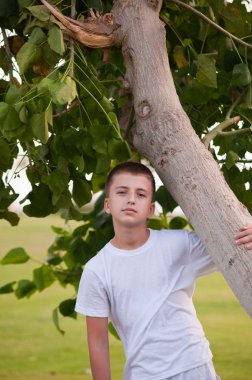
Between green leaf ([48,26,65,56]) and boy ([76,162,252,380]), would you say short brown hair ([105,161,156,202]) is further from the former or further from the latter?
green leaf ([48,26,65,56])

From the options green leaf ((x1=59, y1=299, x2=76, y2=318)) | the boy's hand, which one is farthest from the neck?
green leaf ((x1=59, y1=299, x2=76, y2=318))

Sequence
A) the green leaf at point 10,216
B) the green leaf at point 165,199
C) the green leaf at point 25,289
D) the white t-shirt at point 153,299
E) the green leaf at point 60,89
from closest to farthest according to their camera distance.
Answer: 1. the green leaf at point 60,89
2. the white t-shirt at point 153,299
3. the green leaf at point 10,216
4. the green leaf at point 165,199
5. the green leaf at point 25,289

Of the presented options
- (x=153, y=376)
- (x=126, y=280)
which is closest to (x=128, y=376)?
(x=153, y=376)

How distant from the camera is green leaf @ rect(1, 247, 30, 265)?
2.83 meters

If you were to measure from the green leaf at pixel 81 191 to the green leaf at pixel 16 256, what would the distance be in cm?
68

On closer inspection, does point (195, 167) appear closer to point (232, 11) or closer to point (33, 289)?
point (232, 11)

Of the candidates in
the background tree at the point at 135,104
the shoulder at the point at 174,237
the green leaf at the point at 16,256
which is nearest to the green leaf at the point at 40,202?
the background tree at the point at 135,104

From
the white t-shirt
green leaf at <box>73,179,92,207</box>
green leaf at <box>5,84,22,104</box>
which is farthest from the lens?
green leaf at <box>73,179,92,207</box>

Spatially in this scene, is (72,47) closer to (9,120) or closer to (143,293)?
(9,120)

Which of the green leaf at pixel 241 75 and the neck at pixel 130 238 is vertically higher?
the green leaf at pixel 241 75

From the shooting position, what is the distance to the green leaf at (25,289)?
2928mm

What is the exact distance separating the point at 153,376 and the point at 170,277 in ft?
0.69

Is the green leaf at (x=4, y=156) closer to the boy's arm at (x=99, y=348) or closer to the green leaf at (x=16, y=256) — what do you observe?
the boy's arm at (x=99, y=348)

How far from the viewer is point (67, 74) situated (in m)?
1.74
